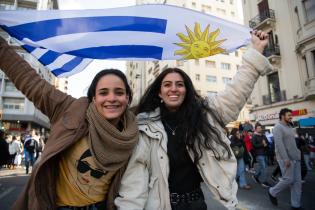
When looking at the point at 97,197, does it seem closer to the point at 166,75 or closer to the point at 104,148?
the point at 104,148

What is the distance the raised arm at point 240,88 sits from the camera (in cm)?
230

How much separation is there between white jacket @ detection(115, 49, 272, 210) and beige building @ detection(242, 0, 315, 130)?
59.5 feet

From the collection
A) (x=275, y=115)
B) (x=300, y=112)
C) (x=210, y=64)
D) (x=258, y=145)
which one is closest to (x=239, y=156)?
(x=258, y=145)

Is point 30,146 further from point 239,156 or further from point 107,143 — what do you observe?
point 107,143

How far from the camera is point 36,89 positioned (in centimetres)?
209

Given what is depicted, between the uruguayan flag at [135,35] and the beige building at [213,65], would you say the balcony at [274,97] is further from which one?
the uruguayan flag at [135,35]

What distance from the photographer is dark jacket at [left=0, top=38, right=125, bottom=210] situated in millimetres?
1947

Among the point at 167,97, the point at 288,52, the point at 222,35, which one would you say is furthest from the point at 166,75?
the point at 288,52

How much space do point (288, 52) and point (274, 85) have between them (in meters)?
→ 3.03

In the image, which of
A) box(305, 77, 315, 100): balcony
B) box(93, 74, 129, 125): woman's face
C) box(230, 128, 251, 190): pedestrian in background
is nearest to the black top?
box(93, 74, 129, 125): woman's face

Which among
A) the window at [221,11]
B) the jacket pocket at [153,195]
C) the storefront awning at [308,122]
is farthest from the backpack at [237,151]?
the window at [221,11]

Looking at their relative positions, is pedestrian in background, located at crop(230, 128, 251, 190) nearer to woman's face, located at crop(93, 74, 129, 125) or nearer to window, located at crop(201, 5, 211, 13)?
woman's face, located at crop(93, 74, 129, 125)

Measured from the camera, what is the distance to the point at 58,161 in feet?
6.82

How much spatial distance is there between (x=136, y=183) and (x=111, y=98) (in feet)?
2.33
